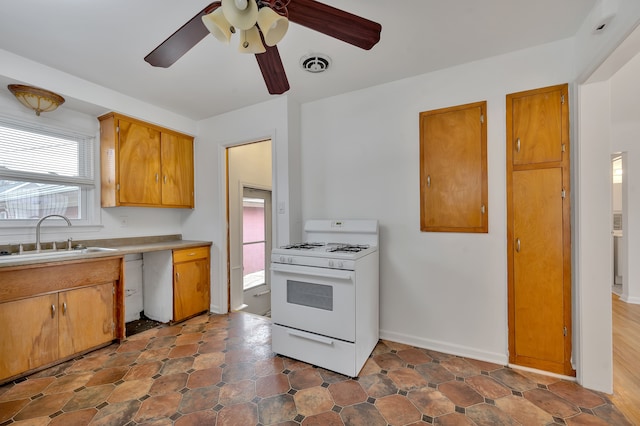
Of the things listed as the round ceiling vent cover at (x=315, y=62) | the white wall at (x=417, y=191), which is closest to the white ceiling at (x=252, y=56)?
the round ceiling vent cover at (x=315, y=62)

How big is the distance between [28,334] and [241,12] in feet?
8.98

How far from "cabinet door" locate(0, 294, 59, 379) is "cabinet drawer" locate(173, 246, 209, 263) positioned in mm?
1029

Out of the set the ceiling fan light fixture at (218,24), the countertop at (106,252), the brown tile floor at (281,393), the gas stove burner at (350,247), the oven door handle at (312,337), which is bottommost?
the brown tile floor at (281,393)

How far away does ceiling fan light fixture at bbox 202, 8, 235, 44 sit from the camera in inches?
46.5

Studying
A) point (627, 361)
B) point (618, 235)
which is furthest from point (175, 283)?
point (618, 235)

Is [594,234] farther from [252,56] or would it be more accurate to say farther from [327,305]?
[252,56]

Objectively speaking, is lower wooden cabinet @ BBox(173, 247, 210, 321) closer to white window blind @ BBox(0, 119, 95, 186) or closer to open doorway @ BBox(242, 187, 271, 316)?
open doorway @ BBox(242, 187, 271, 316)

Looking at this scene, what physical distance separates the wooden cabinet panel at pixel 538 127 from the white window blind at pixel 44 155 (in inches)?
160

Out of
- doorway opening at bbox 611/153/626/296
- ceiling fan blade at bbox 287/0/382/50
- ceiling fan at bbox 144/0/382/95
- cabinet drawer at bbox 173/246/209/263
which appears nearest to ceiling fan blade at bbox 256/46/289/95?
ceiling fan at bbox 144/0/382/95

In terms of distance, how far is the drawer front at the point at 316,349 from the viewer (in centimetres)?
202

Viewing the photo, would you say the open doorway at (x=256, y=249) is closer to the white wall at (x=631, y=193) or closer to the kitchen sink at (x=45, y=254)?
the kitchen sink at (x=45, y=254)

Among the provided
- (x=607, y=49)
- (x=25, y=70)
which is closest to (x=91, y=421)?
(x=25, y=70)

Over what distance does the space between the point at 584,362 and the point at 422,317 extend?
1.08m

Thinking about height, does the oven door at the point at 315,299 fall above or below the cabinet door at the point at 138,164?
below
